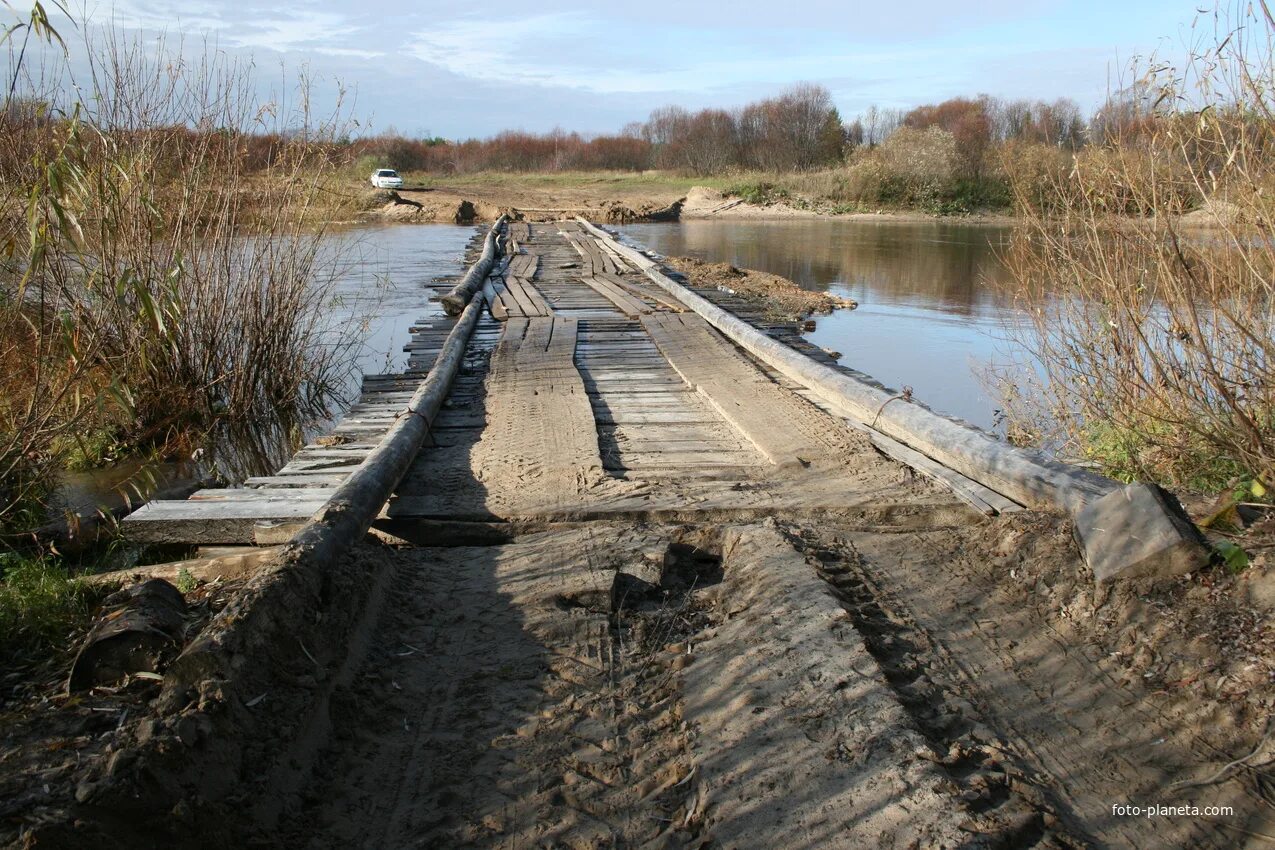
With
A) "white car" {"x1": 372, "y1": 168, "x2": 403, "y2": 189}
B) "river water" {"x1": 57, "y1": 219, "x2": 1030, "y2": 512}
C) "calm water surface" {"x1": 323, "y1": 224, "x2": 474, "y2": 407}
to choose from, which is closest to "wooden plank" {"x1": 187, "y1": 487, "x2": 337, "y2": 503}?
"river water" {"x1": 57, "y1": 219, "x2": 1030, "y2": 512}

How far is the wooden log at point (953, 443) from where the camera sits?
396cm

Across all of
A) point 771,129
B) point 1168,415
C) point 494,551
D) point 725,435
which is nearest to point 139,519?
point 494,551

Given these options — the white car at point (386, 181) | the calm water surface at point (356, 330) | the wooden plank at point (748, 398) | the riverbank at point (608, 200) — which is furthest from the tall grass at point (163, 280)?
the white car at point (386, 181)

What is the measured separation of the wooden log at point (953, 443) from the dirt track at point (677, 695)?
0.21 meters

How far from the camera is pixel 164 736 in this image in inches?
88.2

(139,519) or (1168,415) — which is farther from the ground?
(1168,415)

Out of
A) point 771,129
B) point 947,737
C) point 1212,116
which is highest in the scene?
point 771,129

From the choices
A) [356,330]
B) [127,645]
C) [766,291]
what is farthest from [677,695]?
[766,291]

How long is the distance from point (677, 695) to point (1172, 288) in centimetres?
336

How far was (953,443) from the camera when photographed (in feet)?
15.5

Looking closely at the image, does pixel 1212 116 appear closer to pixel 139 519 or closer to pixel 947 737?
pixel 947 737

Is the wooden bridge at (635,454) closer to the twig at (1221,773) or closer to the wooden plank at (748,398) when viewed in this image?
the wooden plank at (748,398)

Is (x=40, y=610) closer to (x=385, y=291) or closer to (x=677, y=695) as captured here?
(x=677, y=695)

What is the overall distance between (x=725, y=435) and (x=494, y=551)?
2.05 metres
